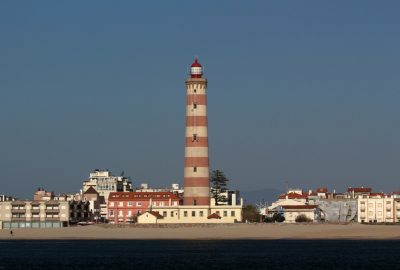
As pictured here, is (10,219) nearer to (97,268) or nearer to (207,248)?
(207,248)

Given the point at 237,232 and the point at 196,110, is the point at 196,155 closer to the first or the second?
the point at 196,110

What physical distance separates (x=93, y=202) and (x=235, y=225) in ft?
183

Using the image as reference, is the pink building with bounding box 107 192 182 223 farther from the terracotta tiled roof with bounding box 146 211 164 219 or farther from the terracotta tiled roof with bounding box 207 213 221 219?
the terracotta tiled roof with bounding box 207 213 221 219


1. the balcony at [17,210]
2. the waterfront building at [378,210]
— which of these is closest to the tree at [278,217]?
the waterfront building at [378,210]

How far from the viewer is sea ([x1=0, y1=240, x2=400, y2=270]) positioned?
7988 centimetres

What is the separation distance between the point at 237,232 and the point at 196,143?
36.1ft

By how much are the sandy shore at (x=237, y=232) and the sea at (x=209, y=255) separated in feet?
26.9

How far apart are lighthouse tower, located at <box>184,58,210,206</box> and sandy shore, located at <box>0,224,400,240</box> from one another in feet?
13.4

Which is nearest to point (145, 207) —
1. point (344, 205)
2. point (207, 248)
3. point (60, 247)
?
point (344, 205)

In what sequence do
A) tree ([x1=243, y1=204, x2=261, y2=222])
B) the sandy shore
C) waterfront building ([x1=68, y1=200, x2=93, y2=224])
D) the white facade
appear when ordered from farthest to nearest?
1. waterfront building ([x1=68, y1=200, x2=93, y2=224])
2. tree ([x1=243, y1=204, x2=261, y2=222])
3. the white facade
4. the sandy shore

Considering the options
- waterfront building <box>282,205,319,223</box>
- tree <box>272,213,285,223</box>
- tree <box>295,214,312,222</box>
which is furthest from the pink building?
tree <box>295,214,312,222</box>

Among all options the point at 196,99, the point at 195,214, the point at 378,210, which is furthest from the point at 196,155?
the point at 378,210

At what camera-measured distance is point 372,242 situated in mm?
116812

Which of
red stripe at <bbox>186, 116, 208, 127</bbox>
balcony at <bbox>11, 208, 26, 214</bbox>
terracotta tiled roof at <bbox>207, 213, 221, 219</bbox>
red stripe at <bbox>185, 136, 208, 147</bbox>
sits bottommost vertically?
terracotta tiled roof at <bbox>207, 213, 221, 219</bbox>
